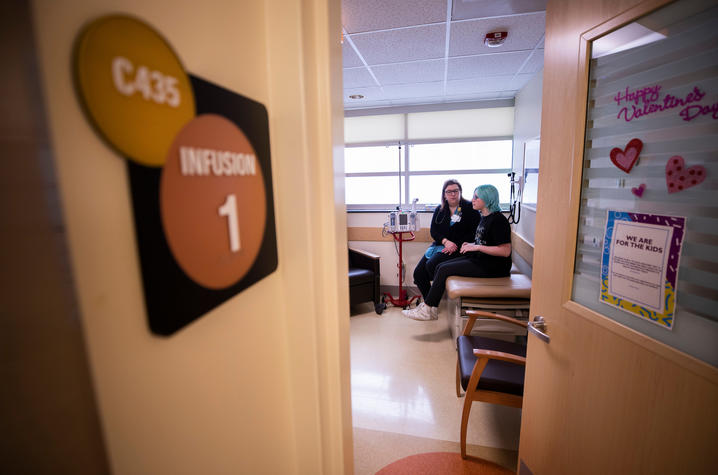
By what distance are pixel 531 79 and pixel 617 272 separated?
3.39m

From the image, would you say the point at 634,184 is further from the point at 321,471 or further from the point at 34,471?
the point at 34,471

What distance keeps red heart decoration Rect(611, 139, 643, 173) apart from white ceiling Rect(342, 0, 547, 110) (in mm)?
1523

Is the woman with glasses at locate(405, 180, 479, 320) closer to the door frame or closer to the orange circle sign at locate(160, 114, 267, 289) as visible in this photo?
the door frame

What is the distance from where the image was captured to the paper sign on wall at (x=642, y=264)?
0.86m

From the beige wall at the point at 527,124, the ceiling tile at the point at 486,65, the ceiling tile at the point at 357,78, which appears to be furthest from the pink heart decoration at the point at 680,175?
the ceiling tile at the point at 357,78

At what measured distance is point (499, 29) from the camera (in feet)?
8.08

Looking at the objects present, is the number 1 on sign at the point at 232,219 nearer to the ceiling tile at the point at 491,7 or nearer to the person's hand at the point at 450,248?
the ceiling tile at the point at 491,7

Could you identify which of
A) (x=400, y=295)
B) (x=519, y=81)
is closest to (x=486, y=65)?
(x=519, y=81)

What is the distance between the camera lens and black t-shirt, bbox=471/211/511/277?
10.7 ft

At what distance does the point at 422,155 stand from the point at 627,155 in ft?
13.2

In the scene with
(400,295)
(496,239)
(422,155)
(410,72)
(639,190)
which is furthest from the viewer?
(422,155)

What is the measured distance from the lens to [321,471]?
2.68 feet

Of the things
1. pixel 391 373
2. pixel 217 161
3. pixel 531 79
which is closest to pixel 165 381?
pixel 217 161

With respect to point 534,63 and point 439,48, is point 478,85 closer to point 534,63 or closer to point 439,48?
point 534,63
